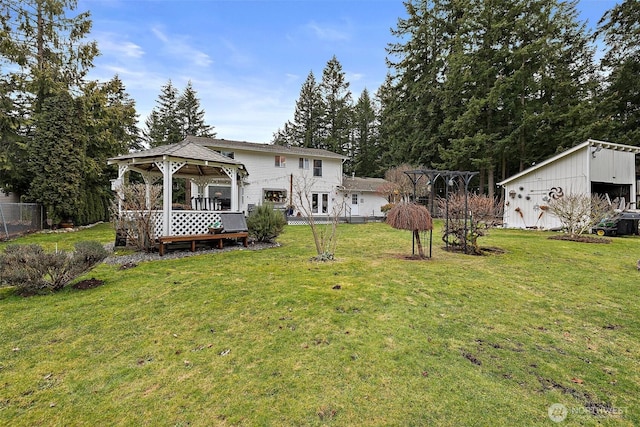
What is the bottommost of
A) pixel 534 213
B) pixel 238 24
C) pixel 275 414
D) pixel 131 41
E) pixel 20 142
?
pixel 275 414

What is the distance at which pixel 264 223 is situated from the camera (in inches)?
388

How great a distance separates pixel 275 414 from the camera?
214 cm

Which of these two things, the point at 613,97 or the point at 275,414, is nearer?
the point at 275,414

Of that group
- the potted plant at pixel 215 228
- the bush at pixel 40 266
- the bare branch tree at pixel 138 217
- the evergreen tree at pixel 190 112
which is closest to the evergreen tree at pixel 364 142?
the evergreen tree at pixel 190 112

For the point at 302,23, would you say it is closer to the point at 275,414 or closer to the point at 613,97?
the point at 275,414

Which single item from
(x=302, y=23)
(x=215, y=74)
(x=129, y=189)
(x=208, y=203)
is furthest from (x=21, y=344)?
(x=215, y=74)

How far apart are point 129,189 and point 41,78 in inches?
424

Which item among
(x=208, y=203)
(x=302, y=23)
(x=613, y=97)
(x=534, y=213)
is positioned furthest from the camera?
(x=613, y=97)

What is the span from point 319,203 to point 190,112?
23052 millimetres

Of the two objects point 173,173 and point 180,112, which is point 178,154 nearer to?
point 173,173

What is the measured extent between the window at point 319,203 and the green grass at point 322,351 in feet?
56.7

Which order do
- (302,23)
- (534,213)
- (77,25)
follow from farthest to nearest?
(534,213) → (77,25) → (302,23)

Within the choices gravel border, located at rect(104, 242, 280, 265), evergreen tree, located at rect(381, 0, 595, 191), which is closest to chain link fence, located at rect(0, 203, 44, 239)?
gravel border, located at rect(104, 242, 280, 265)

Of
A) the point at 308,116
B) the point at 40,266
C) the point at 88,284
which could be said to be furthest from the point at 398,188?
the point at 40,266
